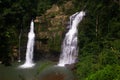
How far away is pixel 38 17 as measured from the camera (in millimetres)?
26891

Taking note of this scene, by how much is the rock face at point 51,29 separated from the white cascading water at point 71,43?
→ 628 mm

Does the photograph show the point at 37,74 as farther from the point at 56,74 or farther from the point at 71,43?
the point at 71,43

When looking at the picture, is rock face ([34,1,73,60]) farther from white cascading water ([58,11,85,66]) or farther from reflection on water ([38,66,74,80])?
reflection on water ([38,66,74,80])

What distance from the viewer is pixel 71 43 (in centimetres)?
2380

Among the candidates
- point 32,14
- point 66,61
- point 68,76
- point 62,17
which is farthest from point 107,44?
point 32,14

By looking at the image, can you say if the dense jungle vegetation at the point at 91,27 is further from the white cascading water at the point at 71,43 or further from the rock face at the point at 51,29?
the rock face at the point at 51,29

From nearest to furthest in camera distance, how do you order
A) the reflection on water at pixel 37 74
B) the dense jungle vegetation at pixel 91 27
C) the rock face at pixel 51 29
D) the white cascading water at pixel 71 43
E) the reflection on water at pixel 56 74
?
the dense jungle vegetation at pixel 91 27, the reflection on water at pixel 56 74, the reflection on water at pixel 37 74, the white cascading water at pixel 71 43, the rock face at pixel 51 29

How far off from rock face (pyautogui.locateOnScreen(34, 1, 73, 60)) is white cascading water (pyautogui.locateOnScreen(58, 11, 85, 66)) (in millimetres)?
628

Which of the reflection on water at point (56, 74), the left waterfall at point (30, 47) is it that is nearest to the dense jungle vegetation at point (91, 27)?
the reflection on water at point (56, 74)

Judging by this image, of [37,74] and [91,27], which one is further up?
[91,27]

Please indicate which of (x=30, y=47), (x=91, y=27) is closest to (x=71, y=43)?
(x=91, y=27)

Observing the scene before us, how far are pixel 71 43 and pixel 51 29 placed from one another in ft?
9.32

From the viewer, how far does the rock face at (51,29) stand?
24.9 metres

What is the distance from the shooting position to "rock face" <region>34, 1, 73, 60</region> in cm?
2486
